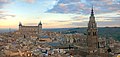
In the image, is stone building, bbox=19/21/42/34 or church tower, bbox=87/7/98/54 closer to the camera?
church tower, bbox=87/7/98/54

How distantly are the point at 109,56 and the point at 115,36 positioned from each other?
50.1 metres

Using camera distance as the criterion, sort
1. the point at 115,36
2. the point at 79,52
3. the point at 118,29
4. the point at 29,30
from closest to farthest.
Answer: the point at 79,52 < the point at 115,36 < the point at 118,29 < the point at 29,30

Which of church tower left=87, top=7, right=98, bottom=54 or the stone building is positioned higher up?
church tower left=87, top=7, right=98, bottom=54

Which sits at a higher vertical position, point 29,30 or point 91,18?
point 91,18

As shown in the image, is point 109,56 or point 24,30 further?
point 24,30

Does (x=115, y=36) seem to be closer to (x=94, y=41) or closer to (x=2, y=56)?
(x=94, y=41)

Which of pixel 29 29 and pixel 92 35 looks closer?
pixel 92 35

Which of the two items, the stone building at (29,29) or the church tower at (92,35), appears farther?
the stone building at (29,29)

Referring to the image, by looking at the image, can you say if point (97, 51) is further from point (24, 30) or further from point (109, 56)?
point (24, 30)

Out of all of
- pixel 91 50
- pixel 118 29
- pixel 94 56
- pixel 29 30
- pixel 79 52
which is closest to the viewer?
pixel 94 56

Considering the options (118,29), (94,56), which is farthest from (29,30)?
(94,56)

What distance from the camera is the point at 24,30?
113 metres

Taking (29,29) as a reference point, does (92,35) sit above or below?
above

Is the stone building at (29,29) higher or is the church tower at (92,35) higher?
the church tower at (92,35)
